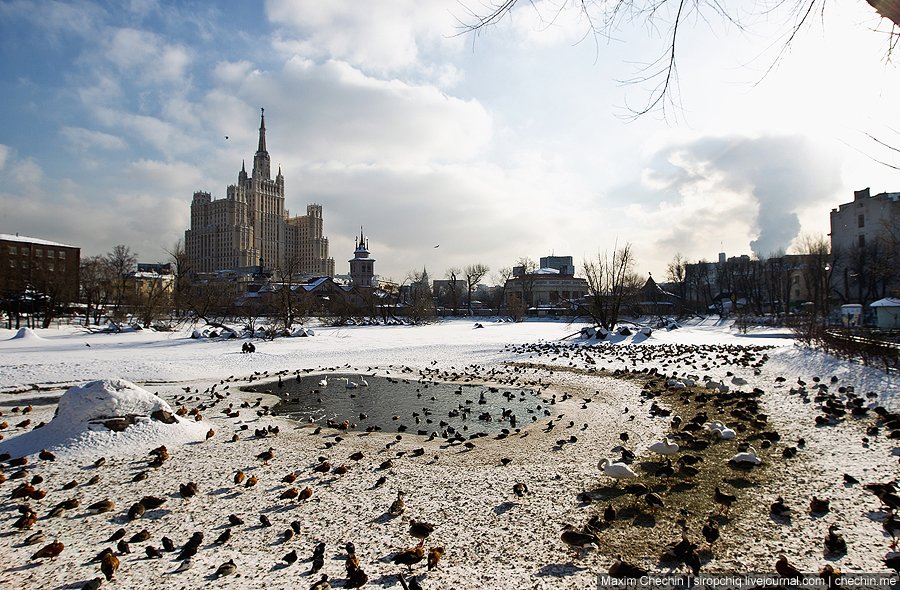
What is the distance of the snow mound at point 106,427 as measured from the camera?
24.5 feet

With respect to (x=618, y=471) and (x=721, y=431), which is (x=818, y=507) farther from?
(x=721, y=431)

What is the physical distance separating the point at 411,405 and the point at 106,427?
21.0ft

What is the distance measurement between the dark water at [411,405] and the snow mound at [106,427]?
2849 millimetres

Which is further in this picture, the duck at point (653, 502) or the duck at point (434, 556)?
the duck at point (653, 502)

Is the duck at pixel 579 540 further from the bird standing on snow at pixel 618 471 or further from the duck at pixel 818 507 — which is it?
the duck at pixel 818 507

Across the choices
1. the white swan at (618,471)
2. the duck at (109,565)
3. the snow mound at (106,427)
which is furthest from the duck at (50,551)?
the white swan at (618,471)

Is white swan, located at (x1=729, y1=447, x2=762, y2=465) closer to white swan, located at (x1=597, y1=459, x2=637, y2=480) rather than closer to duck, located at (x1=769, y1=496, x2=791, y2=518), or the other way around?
duck, located at (x1=769, y1=496, x2=791, y2=518)

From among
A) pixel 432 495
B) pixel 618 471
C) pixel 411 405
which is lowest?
pixel 411 405

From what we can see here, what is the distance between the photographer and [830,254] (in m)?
63.5

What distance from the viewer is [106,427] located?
786 centimetres

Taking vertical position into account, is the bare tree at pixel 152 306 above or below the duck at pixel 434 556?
above

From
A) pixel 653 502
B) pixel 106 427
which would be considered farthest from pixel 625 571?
pixel 106 427

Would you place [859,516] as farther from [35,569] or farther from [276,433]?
[276,433]

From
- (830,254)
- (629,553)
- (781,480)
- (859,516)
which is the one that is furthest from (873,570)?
(830,254)
